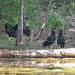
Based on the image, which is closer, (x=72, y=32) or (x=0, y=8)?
(x=0, y=8)

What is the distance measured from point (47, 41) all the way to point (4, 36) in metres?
4.40

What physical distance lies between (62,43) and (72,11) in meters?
5.60

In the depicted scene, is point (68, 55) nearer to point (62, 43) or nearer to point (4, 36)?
point (62, 43)

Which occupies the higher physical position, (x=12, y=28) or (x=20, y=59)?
(x=12, y=28)

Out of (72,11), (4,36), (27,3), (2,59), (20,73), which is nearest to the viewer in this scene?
(20,73)

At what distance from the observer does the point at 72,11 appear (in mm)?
→ 17500

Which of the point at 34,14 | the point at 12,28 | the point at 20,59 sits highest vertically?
the point at 34,14

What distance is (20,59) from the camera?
385 inches

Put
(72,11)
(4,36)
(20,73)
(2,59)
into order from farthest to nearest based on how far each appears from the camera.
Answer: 1. (72,11)
2. (4,36)
3. (2,59)
4. (20,73)

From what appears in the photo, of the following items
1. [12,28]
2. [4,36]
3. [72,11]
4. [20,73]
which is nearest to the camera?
[20,73]

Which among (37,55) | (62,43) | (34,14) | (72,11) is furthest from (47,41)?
(72,11)

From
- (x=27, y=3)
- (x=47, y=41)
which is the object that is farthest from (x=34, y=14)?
(x=47, y=41)

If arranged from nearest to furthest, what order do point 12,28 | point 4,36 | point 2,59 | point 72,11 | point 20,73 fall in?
point 20,73 → point 2,59 → point 12,28 → point 4,36 → point 72,11

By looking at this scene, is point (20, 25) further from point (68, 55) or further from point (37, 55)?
point (68, 55)
